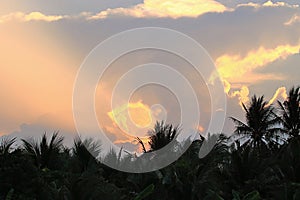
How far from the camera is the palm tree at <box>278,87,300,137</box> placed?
113 feet

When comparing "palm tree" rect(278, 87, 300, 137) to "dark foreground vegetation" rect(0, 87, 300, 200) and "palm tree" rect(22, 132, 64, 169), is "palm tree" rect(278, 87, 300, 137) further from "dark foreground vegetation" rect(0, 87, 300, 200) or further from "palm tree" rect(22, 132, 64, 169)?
"palm tree" rect(22, 132, 64, 169)

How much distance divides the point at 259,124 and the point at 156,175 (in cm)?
1434

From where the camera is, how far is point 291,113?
34.9 meters

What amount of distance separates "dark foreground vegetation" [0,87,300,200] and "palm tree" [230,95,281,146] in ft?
16.6

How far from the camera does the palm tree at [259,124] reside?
35.6 m

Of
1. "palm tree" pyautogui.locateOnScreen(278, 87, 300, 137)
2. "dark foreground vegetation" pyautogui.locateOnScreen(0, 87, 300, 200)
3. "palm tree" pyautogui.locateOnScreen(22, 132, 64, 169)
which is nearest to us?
"dark foreground vegetation" pyautogui.locateOnScreen(0, 87, 300, 200)

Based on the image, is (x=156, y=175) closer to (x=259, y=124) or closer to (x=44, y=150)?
(x=44, y=150)

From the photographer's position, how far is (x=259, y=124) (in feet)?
119

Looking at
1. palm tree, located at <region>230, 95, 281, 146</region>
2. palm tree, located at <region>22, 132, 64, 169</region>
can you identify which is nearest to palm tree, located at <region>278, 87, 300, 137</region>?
palm tree, located at <region>230, 95, 281, 146</region>

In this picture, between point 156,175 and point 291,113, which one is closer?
point 156,175

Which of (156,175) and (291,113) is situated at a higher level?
(291,113)

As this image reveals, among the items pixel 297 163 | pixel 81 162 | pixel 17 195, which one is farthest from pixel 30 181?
pixel 297 163

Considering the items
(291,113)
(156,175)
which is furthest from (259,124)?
(156,175)

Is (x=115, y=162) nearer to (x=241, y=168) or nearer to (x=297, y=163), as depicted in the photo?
(x=241, y=168)
